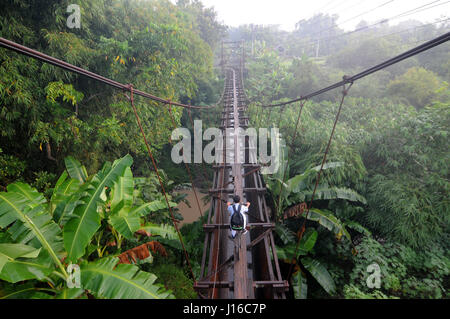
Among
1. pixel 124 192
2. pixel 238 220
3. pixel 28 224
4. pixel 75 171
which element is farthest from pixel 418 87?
pixel 28 224

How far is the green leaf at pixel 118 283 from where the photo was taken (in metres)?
1.66

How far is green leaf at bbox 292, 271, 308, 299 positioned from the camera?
127 inches

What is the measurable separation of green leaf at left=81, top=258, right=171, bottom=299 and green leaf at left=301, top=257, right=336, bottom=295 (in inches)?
104

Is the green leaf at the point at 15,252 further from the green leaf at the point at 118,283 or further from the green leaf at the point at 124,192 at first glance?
the green leaf at the point at 124,192

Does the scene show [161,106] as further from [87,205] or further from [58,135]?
[87,205]

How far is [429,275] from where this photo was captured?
320 centimetres

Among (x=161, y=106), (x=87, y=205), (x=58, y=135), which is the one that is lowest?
(x=87, y=205)

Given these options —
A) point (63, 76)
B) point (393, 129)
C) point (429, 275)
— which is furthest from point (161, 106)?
point (429, 275)

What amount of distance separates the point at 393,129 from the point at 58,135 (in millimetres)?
6846

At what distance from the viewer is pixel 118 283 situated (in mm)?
1718

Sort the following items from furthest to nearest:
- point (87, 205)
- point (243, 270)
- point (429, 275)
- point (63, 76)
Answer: point (63, 76) → point (429, 275) → point (243, 270) → point (87, 205)

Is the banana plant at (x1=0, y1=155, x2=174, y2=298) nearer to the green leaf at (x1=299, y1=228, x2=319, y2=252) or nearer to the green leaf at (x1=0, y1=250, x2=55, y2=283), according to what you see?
the green leaf at (x1=0, y1=250, x2=55, y2=283)

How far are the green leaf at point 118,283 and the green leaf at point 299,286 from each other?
2.42 meters

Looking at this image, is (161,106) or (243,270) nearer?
(243,270)
